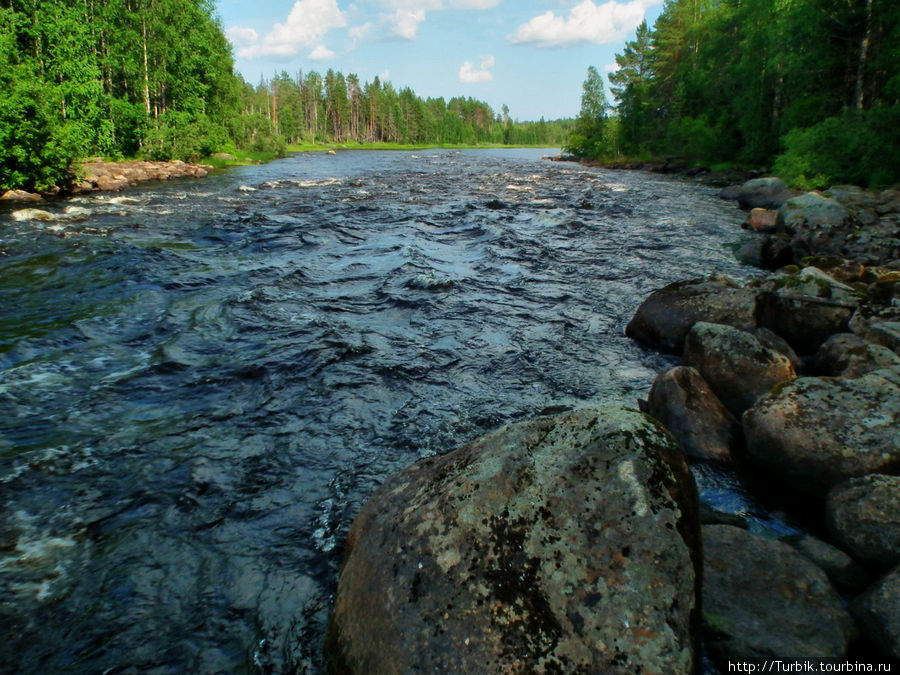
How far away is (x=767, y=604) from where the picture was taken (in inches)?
126

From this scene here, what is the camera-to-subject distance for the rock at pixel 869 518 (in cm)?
358

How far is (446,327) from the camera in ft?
29.6

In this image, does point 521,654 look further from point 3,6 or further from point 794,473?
point 3,6

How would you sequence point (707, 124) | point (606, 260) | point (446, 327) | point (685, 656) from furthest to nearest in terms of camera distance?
1. point (707, 124)
2. point (606, 260)
3. point (446, 327)
4. point (685, 656)

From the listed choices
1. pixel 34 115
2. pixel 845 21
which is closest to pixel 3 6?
pixel 34 115

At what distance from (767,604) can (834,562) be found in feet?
3.05

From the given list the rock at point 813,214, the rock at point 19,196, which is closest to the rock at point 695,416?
the rock at point 813,214

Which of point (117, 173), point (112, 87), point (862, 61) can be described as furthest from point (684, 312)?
point (112, 87)

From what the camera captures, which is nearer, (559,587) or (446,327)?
(559,587)

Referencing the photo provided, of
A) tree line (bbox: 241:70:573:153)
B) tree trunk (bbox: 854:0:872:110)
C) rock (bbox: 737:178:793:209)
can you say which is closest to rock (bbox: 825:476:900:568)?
rock (bbox: 737:178:793:209)

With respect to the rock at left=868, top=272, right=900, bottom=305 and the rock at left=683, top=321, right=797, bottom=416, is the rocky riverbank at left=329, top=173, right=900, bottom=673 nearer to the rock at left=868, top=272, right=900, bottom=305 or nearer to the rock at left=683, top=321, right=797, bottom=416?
the rock at left=683, top=321, right=797, bottom=416

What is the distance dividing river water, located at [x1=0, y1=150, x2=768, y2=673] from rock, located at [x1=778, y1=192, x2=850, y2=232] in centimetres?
167

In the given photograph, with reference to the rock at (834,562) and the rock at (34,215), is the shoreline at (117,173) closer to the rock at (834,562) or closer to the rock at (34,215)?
the rock at (34,215)

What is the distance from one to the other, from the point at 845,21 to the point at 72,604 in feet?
118
